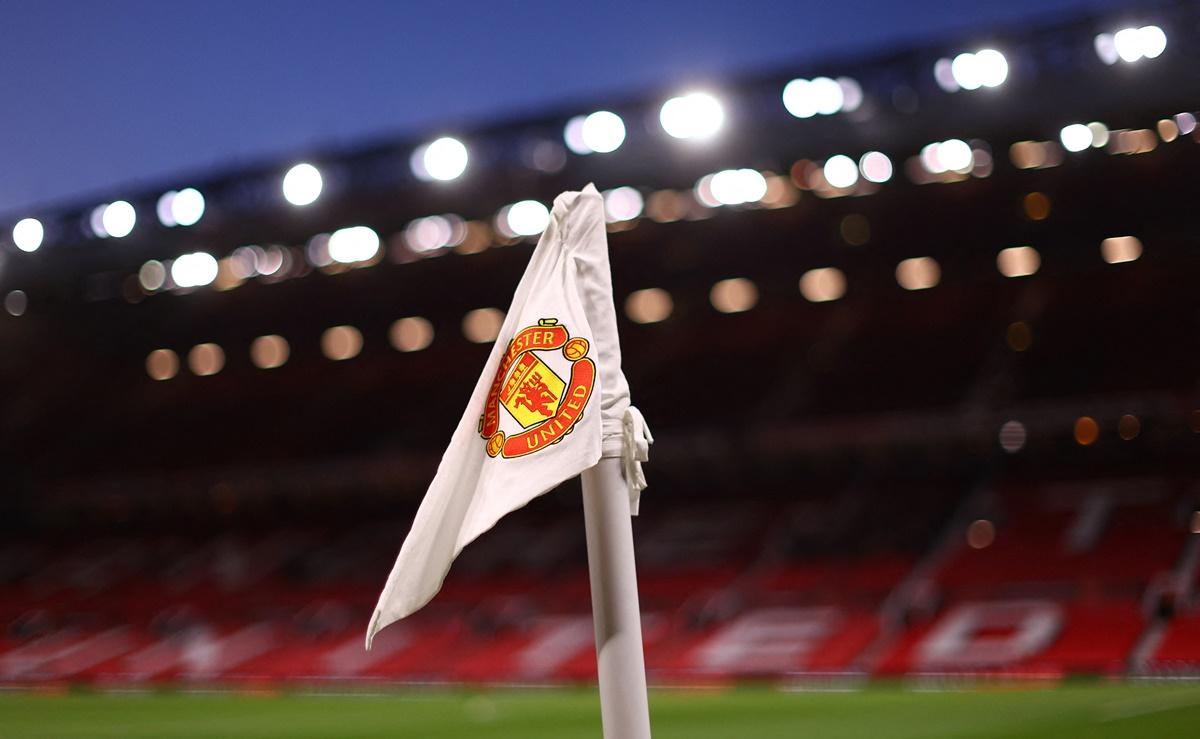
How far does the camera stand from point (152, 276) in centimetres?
2638

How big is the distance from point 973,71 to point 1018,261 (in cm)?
826

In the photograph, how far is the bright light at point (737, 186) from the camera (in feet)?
72.9

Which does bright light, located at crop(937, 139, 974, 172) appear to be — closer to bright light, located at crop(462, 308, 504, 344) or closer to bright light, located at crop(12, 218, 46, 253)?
bright light, located at crop(462, 308, 504, 344)

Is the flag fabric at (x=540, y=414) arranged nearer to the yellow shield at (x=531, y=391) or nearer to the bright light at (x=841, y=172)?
the yellow shield at (x=531, y=391)

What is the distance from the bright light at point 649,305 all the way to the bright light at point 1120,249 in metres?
8.78

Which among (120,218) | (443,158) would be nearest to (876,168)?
(443,158)

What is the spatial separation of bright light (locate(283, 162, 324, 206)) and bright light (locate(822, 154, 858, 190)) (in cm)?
875

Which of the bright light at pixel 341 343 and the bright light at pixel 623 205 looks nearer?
the bright light at pixel 623 205

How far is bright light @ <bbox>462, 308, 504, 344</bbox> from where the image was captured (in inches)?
Answer: 1126

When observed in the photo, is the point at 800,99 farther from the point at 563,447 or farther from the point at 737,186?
the point at 563,447

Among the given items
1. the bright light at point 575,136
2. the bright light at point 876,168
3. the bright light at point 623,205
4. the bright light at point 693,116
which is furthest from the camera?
the bright light at point 623,205

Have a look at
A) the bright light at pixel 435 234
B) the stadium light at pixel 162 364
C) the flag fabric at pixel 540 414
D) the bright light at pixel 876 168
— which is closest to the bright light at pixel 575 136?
the bright light at pixel 435 234

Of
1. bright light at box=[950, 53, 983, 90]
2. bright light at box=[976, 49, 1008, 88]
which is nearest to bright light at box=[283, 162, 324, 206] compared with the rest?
bright light at box=[950, 53, 983, 90]

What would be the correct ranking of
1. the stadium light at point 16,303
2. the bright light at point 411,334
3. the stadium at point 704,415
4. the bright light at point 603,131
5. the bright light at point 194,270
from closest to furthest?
the stadium at point 704,415 → the bright light at point 603,131 → the bright light at point 194,270 → the stadium light at point 16,303 → the bright light at point 411,334
